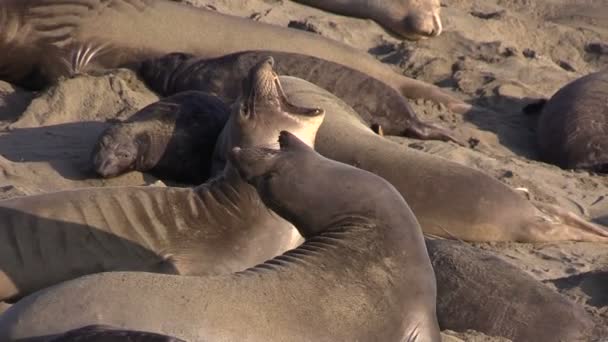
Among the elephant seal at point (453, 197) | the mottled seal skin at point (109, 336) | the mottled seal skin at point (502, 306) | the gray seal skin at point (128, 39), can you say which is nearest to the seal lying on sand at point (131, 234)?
the mottled seal skin at point (502, 306)

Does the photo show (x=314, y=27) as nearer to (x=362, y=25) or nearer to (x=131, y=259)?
(x=362, y=25)

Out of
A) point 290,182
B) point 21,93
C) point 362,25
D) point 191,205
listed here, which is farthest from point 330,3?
point 290,182

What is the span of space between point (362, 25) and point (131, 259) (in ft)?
18.4

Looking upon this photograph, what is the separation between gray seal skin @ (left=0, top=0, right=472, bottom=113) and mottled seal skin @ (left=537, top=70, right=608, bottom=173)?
2.02ft

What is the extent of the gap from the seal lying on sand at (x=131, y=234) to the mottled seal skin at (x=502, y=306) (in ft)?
2.27

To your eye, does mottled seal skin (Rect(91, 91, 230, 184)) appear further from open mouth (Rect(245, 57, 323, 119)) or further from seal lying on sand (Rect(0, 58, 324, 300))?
seal lying on sand (Rect(0, 58, 324, 300))

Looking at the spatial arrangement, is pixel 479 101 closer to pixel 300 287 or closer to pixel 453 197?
pixel 453 197

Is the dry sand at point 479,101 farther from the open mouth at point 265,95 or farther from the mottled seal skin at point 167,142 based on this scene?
the open mouth at point 265,95

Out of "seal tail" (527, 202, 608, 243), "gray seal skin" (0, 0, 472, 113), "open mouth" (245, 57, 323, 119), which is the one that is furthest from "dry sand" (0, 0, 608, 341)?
"open mouth" (245, 57, 323, 119)

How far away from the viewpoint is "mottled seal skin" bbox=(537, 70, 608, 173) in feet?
28.2

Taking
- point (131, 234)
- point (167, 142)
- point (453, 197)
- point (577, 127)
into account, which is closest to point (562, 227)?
point (453, 197)

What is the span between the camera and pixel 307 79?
8469mm

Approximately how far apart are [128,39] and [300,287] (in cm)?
479

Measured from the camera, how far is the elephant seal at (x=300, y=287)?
4230 mm
